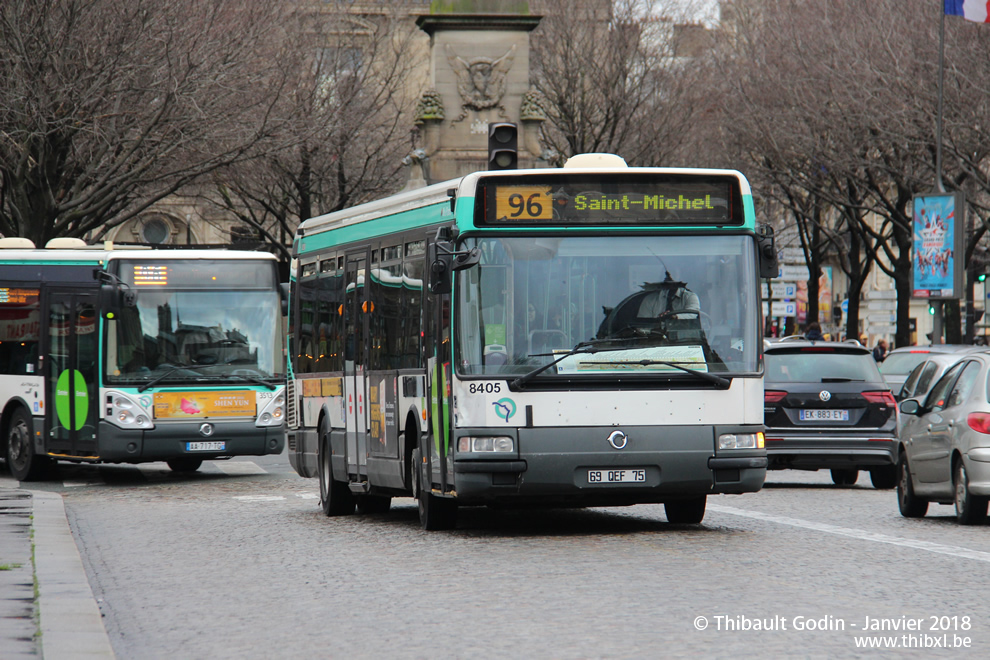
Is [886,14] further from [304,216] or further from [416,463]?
[416,463]

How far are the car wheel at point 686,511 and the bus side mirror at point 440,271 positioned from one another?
266 centimetres

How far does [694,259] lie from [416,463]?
2.65 meters

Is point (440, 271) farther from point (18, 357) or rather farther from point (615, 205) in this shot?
point (18, 357)

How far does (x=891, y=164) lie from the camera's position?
1593 inches

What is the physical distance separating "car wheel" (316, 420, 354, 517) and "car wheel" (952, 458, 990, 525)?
207 inches

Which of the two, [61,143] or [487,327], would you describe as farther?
[61,143]

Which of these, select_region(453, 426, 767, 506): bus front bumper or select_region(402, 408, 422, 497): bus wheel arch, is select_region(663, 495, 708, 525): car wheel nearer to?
select_region(453, 426, 767, 506): bus front bumper

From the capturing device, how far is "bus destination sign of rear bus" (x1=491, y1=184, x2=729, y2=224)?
12047 millimetres

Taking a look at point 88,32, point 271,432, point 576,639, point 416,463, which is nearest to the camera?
point 576,639

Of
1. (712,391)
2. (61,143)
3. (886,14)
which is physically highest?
(886,14)

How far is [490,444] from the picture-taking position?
38.8 feet

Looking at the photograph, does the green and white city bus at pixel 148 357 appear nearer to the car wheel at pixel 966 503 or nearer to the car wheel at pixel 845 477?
the car wheel at pixel 845 477

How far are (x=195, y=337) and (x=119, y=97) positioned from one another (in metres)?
9.18

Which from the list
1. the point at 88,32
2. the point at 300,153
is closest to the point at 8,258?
the point at 88,32
